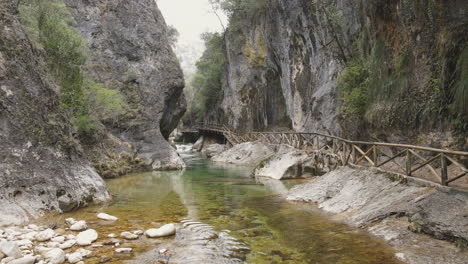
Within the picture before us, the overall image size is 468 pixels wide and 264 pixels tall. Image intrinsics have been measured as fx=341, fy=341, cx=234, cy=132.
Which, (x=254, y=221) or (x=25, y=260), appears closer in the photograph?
(x=25, y=260)

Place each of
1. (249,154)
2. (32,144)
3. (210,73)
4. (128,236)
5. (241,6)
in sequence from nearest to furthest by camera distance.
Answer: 1. (128,236)
2. (32,144)
3. (249,154)
4. (241,6)
5. (210,73)

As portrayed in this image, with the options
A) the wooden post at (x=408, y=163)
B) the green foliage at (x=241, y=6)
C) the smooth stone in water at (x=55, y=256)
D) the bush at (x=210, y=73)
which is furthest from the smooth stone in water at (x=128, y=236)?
the bush at (x=210, y=73)

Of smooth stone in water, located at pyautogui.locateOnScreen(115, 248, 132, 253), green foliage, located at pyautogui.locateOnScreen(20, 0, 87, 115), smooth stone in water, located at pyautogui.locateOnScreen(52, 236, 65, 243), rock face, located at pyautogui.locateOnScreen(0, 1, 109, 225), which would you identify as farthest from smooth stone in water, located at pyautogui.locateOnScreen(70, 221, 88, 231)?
green foliage, located at pyautogui.locateOnScreen(20, 0, 87, 115)

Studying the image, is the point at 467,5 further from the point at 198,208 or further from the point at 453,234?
the point at 198,208

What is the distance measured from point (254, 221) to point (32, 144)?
606 centimetres

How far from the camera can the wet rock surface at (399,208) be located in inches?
201

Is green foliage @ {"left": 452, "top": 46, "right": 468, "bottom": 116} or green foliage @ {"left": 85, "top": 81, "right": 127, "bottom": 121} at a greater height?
green foliage @ {"left": 85, "top": 81, "right": 127, "bottom": 121}

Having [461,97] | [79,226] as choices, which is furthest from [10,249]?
[461,97]

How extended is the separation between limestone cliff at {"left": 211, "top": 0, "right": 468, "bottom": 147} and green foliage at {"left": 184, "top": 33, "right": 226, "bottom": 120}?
6.66m

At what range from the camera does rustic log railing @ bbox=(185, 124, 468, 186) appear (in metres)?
6.85

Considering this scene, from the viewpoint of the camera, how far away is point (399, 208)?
6.48 meters

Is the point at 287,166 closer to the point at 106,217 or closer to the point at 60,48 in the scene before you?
the point at 106,217

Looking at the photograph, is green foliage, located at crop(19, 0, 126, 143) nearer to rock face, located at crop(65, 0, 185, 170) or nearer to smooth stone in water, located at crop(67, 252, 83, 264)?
rock face, located at crop(65, 0, 185, 170)

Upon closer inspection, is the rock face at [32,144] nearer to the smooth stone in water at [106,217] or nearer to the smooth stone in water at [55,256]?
the smooth stone in water at [106,217]
